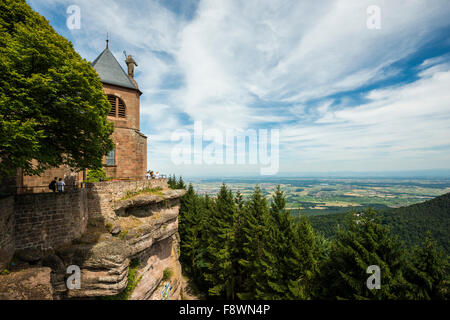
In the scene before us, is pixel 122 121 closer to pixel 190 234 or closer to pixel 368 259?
pixel 190 234

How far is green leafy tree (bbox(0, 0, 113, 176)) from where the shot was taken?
680cm

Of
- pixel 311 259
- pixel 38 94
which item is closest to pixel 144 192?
pixel 38 94

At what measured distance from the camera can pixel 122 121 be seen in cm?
2020

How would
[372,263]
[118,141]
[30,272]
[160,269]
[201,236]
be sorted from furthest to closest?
[201,236]
[118,141]
[160,269]
[372,263]
[30,272]

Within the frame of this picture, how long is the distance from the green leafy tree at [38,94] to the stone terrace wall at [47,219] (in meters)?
2.61

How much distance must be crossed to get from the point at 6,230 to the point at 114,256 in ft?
15.6

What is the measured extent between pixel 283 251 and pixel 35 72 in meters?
16.6

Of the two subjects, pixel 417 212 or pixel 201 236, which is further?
pixel 417 212

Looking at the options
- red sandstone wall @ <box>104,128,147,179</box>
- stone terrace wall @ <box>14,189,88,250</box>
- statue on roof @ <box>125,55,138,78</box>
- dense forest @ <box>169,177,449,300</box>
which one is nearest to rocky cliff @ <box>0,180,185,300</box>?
stone terrace wall @ <box>14,189,88,250</box>

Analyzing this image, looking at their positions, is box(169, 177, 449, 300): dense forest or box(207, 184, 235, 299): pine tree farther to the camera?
box(207, 184, 235, 299): pine tree

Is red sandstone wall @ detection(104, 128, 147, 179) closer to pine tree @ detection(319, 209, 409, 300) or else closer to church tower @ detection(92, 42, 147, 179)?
church tower @ detection(92, 42, 147, 179)
